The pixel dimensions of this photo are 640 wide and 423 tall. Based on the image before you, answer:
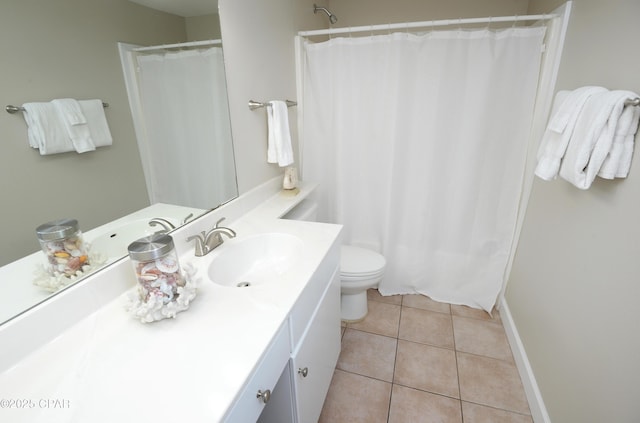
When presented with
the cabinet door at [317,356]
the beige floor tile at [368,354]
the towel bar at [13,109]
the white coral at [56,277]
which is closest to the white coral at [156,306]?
the white coral at [56,277]

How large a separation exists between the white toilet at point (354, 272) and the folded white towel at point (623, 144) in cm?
120

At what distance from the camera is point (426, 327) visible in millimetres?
2027

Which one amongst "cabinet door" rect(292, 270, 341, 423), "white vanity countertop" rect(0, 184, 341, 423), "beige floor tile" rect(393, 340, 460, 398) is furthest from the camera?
"beige floor tile" rect(393, 340, 460, 398)

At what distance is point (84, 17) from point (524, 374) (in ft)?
7.76

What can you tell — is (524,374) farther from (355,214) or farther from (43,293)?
(43,293)

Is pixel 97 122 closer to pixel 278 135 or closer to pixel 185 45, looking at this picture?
pixel 185 45

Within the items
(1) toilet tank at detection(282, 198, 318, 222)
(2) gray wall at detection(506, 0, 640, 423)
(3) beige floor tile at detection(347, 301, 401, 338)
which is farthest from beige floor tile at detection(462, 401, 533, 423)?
(1) toilet tank at detection(282, 198, 318, 222)

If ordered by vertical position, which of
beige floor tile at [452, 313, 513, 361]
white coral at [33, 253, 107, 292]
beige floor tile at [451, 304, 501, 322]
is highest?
white coral at [33, 253, 107, 292]

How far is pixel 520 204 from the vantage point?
1.91 m

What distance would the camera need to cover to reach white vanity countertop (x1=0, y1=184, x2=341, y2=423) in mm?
613

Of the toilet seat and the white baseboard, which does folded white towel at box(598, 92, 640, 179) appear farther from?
the toilet seat

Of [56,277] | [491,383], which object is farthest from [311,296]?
[491,383]

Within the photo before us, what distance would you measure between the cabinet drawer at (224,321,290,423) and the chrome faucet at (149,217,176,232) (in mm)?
628

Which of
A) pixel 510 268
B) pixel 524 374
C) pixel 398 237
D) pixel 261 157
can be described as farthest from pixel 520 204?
pixel 261 157
